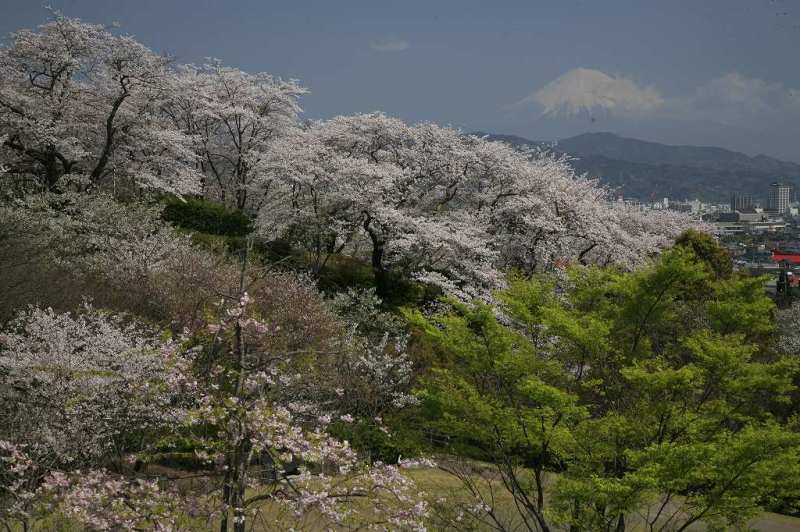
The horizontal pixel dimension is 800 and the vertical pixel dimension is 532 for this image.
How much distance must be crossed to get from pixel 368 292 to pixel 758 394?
34.1ft

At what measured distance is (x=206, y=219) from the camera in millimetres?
24594

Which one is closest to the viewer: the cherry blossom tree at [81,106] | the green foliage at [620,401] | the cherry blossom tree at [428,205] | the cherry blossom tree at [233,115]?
the green foliage at [620,401]

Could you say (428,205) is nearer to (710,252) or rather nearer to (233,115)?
(233,115)

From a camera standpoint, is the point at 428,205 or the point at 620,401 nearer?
the point at 620,401

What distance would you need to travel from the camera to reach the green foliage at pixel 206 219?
24359 mm

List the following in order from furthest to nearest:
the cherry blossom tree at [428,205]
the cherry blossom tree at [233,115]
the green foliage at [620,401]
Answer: the cherry blossom tree at [233,115] → the cherry blossom tree at [428,205] → the green foliage at [620,401]

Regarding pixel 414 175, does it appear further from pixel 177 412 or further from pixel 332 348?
pixel 177 412

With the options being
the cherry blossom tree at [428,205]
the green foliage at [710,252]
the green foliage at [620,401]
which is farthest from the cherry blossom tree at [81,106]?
the green foliage at [710,252]

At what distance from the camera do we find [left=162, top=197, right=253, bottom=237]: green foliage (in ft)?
79.9

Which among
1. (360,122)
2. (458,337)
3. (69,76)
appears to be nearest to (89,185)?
(69,76)

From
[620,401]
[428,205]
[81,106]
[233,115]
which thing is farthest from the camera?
[233,115]

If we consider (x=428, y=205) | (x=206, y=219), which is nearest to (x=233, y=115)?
(x=206, y=219)

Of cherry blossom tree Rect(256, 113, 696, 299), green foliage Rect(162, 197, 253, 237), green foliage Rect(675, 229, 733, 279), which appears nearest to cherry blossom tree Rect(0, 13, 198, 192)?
green foliage Rect(162, 197, 253, 237)

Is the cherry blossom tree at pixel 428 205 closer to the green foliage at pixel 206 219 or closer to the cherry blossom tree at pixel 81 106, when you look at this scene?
the green foliage at pixel 206 219
